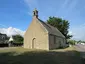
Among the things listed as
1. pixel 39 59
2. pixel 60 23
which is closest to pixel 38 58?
pixel 39 59

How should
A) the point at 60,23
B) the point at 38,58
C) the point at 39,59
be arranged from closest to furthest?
the point at 39,59 → the point at 38,58 → the point at 60,23

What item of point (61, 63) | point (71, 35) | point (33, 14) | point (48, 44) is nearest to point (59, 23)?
point (71, 35)

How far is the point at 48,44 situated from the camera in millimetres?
36156

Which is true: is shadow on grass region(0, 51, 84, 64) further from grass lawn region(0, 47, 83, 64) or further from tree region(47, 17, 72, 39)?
tree region(47, 17, 72, 39)

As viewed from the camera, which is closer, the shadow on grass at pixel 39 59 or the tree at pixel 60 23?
the shadow on grass at pixel 39 59

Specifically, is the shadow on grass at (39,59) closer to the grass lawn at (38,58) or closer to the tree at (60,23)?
the grass lawn at (38,58)

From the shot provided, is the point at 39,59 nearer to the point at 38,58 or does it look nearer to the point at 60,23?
the point at 38,58

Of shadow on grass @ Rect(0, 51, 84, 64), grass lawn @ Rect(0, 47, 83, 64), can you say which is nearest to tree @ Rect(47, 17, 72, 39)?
grass lawn @ Rect(0, 47, 83, 64)

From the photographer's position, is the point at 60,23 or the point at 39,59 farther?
the point at 60,23

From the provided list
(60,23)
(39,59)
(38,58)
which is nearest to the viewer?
(39,59)

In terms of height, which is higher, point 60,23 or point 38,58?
point 60,23

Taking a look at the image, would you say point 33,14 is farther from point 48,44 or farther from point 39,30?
point 48,44

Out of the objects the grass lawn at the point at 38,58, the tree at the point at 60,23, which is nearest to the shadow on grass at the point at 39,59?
the grass lawn at the point at 38,58

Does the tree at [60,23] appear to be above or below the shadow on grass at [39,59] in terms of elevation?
above
